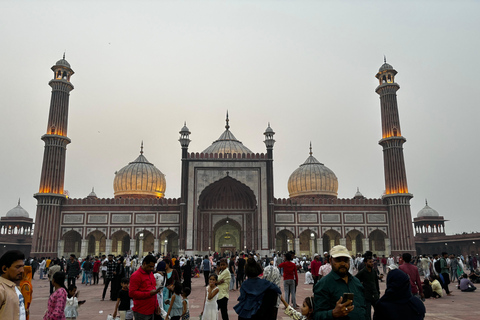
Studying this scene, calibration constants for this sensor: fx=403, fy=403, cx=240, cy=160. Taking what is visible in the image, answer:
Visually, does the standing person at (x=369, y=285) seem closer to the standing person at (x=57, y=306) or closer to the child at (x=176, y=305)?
the child at (x=176, y=305)

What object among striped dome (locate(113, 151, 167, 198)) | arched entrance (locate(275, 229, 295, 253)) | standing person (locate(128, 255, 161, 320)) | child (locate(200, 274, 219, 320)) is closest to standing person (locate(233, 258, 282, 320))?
standing person (locate(128, 255, 161, 320))

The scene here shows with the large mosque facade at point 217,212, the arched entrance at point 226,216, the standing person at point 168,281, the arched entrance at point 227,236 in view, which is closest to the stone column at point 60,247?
the large mosque facade at point 217,212

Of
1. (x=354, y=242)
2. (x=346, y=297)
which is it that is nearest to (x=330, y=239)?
(x=354, y=242)

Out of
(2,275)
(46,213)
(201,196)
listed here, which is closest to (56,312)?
(2,275)

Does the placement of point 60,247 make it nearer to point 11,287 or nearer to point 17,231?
point 17,231

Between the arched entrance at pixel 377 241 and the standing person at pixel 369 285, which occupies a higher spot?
the arched entrance at pixel 377 241

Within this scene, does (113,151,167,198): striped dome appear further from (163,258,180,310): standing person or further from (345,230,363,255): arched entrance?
(163,258,180,310): standing person

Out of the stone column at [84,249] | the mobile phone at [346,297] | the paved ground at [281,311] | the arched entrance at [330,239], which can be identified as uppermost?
the arched entrance at [330,239]

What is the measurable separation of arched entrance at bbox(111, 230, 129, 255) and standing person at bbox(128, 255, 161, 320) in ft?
113

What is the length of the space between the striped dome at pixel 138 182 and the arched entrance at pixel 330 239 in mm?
18646

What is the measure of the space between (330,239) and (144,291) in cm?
3557

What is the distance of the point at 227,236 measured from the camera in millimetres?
37719

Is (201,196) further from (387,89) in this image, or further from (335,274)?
(335,274)

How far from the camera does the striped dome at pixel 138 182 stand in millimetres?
43906
